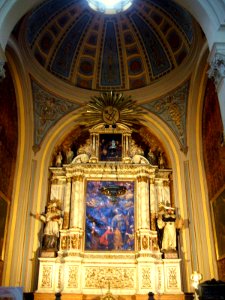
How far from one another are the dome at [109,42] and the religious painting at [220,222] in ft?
18.0

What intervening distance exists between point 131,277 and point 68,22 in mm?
9885

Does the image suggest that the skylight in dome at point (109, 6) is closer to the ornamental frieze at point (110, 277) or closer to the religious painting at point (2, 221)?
the religious painting at point (2, 221)

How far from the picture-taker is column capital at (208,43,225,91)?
737 cm

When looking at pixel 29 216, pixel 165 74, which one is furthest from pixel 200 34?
pixel 29 216

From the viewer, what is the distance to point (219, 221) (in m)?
11.0

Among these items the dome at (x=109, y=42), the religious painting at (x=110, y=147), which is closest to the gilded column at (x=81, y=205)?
the religious painting at (x=110, y=147)

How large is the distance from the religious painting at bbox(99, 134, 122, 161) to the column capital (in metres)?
7.14

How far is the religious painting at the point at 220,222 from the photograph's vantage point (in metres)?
10.5

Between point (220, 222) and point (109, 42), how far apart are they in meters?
8.47

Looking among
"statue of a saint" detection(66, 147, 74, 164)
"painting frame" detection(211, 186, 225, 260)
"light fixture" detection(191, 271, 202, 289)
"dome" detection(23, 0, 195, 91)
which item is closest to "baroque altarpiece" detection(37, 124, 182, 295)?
"statue of a saint" detection(66, 147, 74, 164)

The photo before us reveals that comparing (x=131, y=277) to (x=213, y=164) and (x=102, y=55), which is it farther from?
(x=102, y=55)

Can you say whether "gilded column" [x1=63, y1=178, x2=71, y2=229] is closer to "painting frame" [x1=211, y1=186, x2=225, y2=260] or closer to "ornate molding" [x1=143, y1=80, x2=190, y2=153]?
"ornate molding" [x1=143, y1=80, x2=190, y2=153]

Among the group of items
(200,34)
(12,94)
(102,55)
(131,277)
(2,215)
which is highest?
(102,55)

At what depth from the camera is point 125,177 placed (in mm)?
13562
